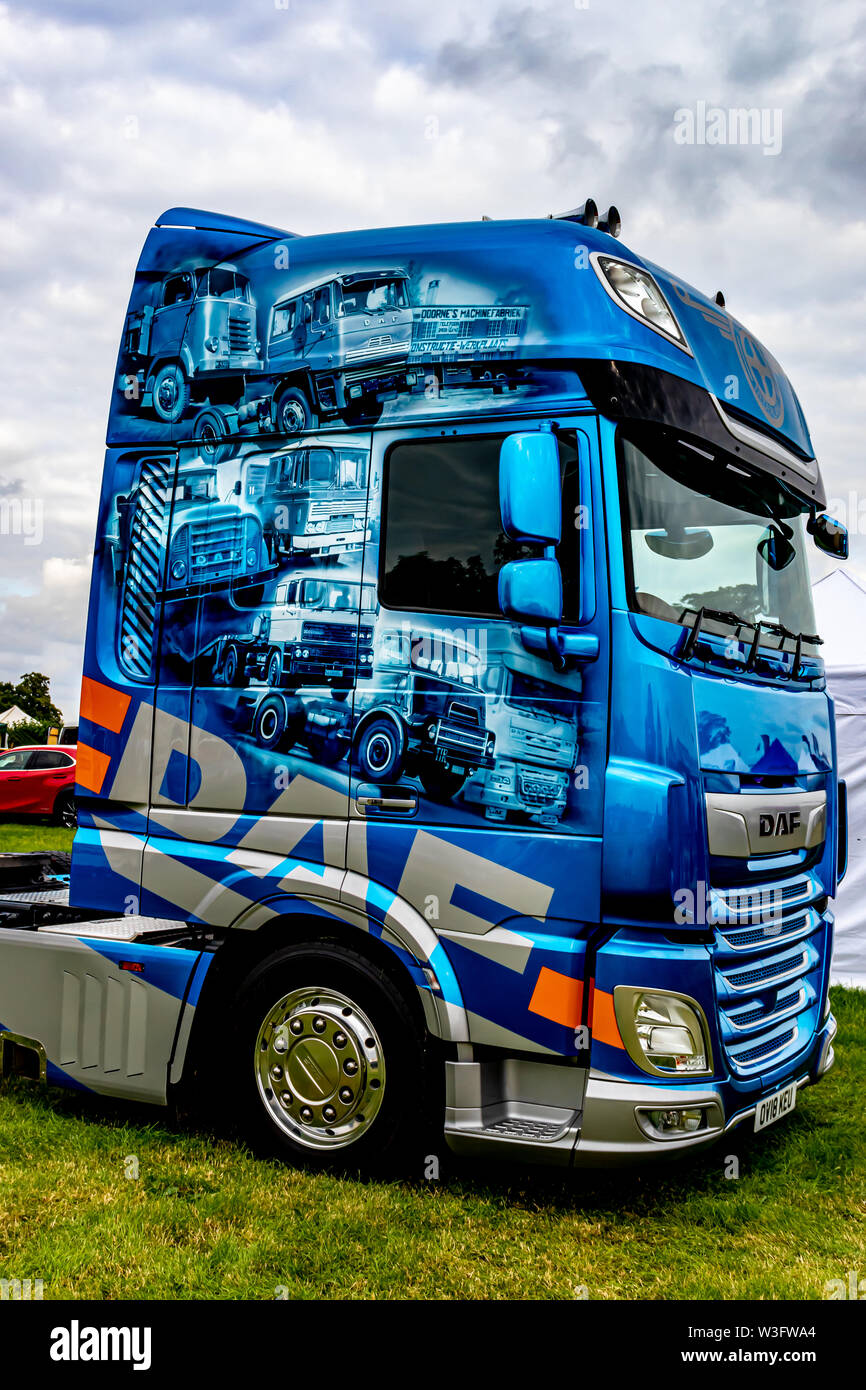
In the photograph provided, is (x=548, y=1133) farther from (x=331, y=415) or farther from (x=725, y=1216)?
(x=331, y=415)

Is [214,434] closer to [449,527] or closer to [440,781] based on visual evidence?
[449,527]

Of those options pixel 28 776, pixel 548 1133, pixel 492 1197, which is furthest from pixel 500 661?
pixel 28 776

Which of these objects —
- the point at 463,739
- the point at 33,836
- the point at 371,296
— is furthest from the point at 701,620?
the point at 33,836

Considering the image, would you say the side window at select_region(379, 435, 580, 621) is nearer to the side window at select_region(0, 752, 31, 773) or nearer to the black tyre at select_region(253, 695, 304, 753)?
the black tyre at select_region(253, 695, 304, 753)

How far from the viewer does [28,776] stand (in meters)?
20.9

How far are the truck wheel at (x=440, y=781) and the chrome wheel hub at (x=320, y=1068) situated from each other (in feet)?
2.84

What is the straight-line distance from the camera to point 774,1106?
169 inches

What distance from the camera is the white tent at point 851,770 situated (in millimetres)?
8336

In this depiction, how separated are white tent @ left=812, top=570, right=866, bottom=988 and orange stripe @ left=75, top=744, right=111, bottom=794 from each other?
5.46 metres

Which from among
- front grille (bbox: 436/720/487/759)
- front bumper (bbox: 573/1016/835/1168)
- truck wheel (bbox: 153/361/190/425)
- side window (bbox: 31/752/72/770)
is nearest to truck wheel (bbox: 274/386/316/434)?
truck wheel (bbox: 153/361/190/425)

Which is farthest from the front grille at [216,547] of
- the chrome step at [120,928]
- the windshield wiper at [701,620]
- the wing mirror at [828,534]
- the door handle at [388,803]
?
the wing mirror at [828,534]

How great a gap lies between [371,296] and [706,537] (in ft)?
5.15

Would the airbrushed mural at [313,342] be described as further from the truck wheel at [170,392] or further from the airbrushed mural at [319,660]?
the airbrushed mural at [319,660]
